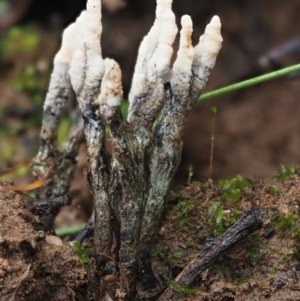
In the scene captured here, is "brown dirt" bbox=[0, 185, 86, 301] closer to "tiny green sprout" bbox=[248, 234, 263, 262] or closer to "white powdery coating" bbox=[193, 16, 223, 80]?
"tiny green sprout" bbox=[248, 234, 263, 262]

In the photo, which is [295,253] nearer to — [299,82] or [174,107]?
[174,107]

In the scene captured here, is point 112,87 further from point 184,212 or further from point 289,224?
point 289,224

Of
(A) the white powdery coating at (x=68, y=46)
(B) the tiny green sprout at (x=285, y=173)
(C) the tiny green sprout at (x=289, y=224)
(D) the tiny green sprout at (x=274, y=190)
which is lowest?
(C) the tiny green sprout at (x=289, y=224)

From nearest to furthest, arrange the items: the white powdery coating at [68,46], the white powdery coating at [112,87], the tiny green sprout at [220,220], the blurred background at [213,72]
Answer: the white powdery coating at [112,87], the tiny green sprout at [220,220], the white powdery coating at [68,46], the blurred background at [213,72]

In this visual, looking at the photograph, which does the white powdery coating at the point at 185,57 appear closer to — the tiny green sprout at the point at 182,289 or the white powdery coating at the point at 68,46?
the white powdery coating at the point at 68,46

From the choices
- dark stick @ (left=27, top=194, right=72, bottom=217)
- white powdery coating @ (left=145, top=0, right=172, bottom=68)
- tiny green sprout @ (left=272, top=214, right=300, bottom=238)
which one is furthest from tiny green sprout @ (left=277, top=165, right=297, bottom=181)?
dark stick @ (left=27, top=194, right=72, bottom=217)

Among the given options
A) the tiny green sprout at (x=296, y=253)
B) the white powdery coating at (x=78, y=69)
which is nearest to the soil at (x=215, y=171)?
the tiny green sprout at (x=296, y=253)

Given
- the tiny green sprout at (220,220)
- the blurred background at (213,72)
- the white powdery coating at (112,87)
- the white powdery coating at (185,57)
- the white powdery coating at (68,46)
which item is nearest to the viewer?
the white powdery coating at (112,87)

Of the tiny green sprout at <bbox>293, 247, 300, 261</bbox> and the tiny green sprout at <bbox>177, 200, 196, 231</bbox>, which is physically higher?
the tiny green sprout at <bbox>177, 200, 196, 231</bbox>

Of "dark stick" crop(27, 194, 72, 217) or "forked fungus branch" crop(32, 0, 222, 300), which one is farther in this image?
"dark stick" crop(27, 194, 72, 217)

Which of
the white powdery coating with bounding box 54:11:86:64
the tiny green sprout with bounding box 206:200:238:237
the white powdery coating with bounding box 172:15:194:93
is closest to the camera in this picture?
the white powdery coating with bounding box 172:15:194:93
